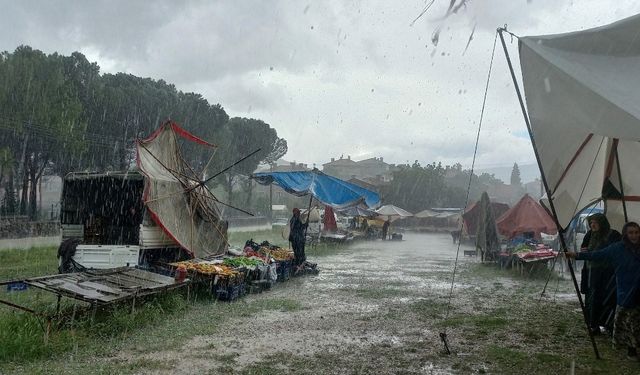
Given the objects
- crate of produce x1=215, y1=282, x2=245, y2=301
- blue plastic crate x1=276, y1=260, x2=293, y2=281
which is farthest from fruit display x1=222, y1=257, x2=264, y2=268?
crate of produce x1=215, y1=282, x2=245, y2=301

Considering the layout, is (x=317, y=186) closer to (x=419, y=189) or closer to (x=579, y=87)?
(x=579, y=87)

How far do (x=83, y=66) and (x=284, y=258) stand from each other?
23600mm

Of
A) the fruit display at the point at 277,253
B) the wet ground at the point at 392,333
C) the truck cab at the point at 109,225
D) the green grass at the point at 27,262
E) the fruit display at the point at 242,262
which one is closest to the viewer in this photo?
the wet ground at the point at 392,333

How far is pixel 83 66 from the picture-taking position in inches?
1209

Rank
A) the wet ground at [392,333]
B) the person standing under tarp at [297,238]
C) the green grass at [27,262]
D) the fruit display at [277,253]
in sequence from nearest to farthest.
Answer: the wet ground at [392,333], the green grass at [27,262], the fruit display at [277,253], the person standing under tarp at [297,238]

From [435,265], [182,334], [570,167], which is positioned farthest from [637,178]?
[435,265]

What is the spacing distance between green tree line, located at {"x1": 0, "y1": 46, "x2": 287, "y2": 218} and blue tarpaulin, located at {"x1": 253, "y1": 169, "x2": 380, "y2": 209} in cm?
898

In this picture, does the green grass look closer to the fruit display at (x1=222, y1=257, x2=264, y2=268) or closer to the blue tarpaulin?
the fruit display at (x1=222, y1=257, x2=264, y2=268)

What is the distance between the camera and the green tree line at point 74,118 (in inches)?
1012

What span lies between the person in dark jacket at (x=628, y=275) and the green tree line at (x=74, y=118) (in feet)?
64.2

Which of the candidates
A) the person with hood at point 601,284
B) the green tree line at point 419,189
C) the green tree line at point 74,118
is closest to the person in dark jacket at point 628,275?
the person with hood at point 601,284

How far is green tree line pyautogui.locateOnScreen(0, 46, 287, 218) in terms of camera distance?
84.3 ft

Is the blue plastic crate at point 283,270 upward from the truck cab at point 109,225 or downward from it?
downward

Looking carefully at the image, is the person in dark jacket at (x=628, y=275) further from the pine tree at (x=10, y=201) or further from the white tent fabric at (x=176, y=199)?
the pine tree at (x=10, y=201)
